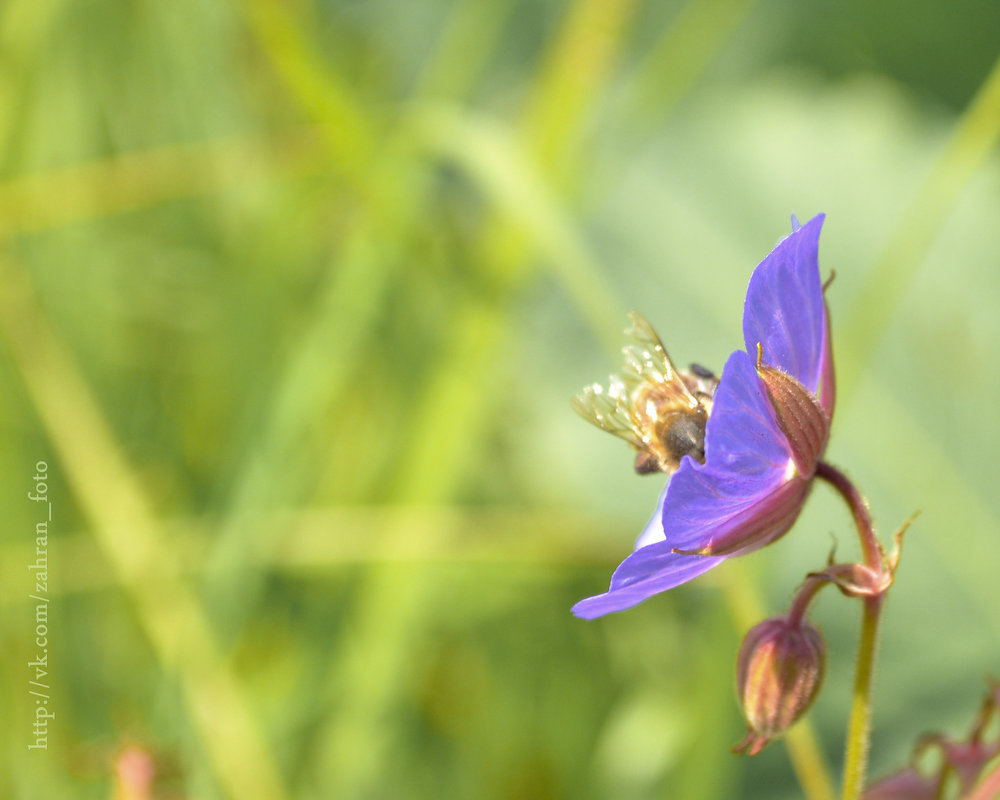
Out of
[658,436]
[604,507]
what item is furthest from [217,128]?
[658,436]

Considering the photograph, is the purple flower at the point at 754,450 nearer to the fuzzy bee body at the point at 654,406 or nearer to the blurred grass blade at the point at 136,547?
the fuzzy bee body at the point at 654,406

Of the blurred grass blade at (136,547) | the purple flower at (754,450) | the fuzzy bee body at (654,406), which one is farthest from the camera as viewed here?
the blurred grass blade at (136,547)

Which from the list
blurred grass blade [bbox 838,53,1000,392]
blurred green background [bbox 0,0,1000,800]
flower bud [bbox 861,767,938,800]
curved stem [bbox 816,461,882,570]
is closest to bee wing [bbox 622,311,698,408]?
curved stem [bbox 816,461,882,570]

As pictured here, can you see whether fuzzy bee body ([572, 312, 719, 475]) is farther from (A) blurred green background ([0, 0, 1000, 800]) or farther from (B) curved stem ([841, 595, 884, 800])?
(A) blurred green background ([0, 0, 1000, 800])

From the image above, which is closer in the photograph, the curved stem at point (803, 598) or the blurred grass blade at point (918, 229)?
the curved stem at point (803, 598)

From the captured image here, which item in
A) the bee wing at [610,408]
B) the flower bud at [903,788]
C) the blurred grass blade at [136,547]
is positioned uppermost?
the bee wing at [610,408]

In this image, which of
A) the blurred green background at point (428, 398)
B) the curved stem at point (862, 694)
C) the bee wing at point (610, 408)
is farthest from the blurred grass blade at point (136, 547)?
the curved stem at point (862, 694)
